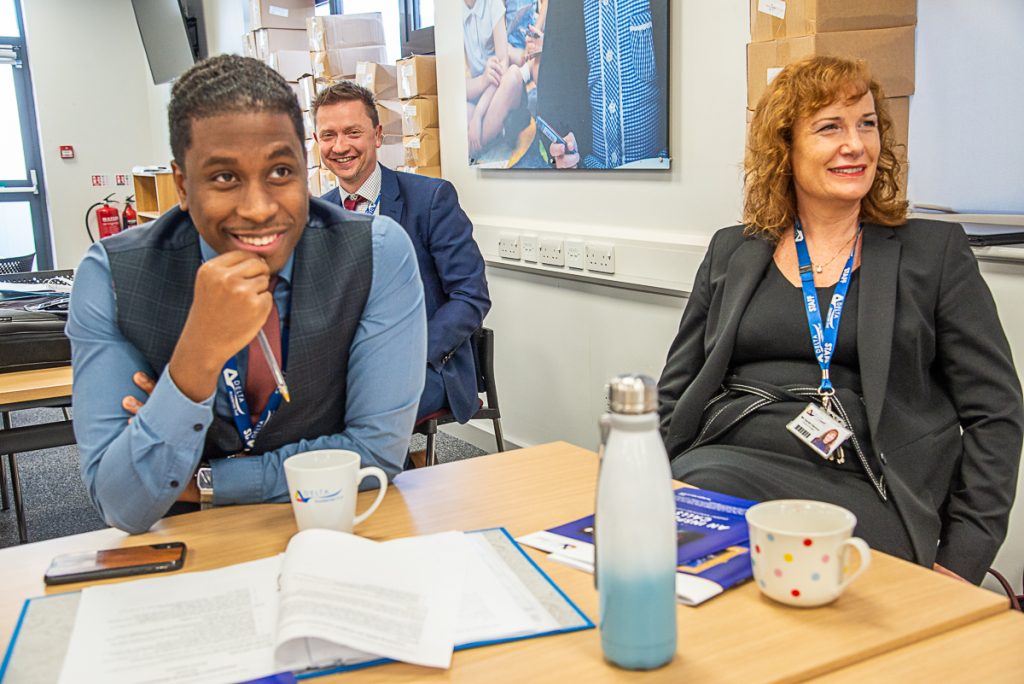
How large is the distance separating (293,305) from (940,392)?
126cm

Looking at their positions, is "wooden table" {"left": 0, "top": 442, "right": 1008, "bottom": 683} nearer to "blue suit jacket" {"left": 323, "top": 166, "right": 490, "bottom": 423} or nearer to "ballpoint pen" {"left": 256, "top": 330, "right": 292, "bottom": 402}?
"ballpoint pen" {"left": 256, "top": 330, "right": 292, "bottom": 402}

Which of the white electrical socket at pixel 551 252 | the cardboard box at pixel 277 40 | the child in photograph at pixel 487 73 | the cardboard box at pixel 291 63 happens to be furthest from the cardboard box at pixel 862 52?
the cardboard box at pixel 277 40

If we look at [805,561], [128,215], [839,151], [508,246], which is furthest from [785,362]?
[128,215]

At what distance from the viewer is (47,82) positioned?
807cm

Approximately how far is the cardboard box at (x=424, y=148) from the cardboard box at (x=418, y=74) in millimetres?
175

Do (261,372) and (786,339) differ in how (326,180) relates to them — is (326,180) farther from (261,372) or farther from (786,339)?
(261,372)

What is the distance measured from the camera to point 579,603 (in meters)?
0.98

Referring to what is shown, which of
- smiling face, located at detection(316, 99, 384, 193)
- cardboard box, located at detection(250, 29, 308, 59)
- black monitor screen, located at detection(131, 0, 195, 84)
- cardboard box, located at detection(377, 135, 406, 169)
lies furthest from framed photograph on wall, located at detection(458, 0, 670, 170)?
black monitor screen, located at detection(131, 0, 195, 84)

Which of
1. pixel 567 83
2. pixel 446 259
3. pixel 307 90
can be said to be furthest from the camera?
pixel 307 90

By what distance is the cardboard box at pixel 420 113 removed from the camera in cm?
413

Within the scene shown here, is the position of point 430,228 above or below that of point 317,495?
above

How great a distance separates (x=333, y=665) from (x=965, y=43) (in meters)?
2.24

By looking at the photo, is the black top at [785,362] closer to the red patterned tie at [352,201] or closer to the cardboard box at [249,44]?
the red patterned tie at [352,201]

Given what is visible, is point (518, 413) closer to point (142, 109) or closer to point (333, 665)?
point (333, 665)
